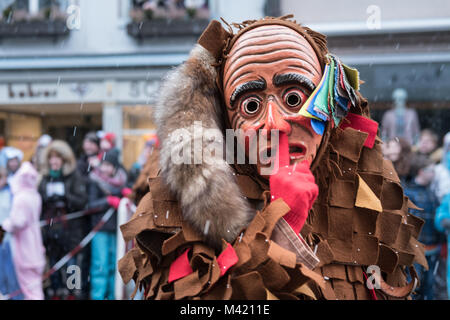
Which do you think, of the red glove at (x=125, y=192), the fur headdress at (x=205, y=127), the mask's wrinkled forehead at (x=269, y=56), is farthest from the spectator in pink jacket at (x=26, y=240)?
the mask's wrinkled forehead at (x=269, y=56)

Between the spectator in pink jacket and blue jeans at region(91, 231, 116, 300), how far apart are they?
0.47 meters

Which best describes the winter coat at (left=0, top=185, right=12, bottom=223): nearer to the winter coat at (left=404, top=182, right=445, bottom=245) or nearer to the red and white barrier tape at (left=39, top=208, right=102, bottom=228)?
the red and white barrier tape at (left=39, top=208, right=102, bottom=228)

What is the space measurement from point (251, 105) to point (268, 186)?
0.92ft

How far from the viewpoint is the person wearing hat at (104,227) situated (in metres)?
5.06

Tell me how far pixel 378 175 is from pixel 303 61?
0.53 metres

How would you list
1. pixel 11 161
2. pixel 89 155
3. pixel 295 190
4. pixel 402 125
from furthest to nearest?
pixel 402 125 < pixel 89 155 < pixel 11 161 < pixel 295 190

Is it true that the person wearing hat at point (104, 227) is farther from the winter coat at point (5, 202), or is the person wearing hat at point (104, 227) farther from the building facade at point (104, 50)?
the building facade at point (104, 50)

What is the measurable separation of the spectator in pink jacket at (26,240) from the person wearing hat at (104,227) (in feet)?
1.60

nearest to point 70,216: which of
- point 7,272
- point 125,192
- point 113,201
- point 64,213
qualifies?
point 64,213

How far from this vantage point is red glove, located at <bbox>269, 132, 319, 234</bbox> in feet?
5.40

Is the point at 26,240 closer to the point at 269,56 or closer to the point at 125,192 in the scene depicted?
the point at 125,192

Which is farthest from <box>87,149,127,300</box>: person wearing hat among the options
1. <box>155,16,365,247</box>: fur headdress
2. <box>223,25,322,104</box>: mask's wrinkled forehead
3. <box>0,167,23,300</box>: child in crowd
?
<box>223,25,322,104</box>: mask's wrinkled forehead

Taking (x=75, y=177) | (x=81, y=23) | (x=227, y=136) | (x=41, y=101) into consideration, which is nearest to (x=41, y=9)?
(x=81, y=23)

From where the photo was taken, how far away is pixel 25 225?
→ 4934 millimetres
